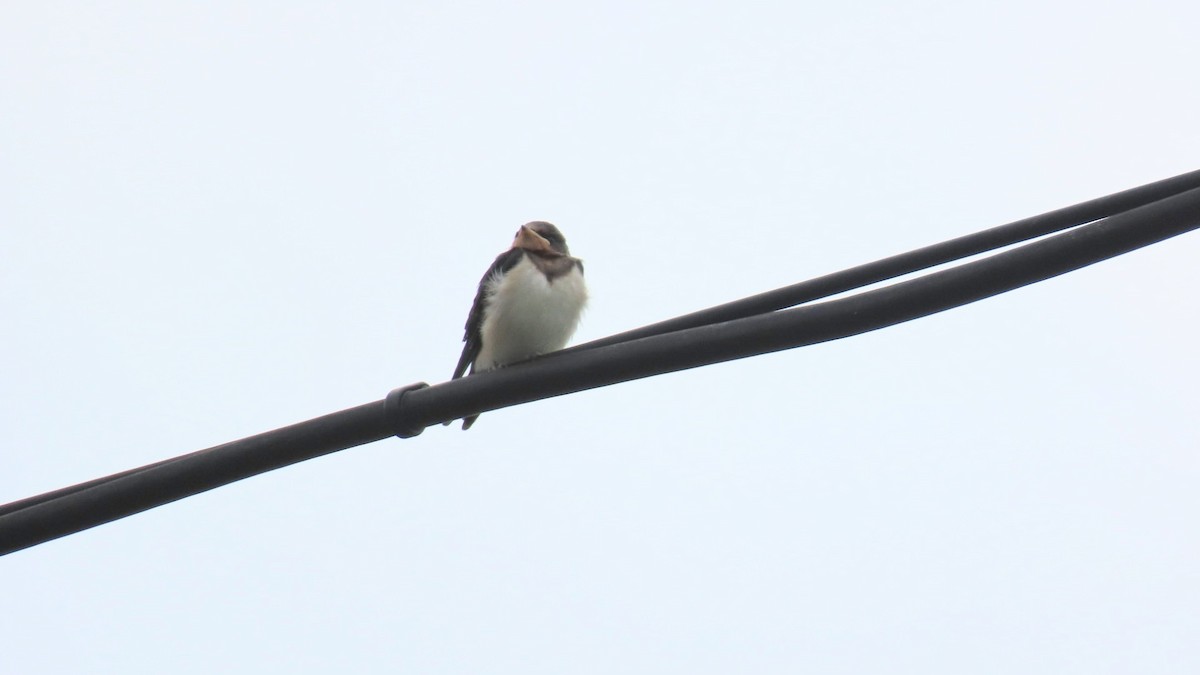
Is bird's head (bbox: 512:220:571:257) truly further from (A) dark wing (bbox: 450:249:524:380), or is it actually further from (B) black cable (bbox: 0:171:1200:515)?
(B) black cable (bbox: 0:171:1200:515)

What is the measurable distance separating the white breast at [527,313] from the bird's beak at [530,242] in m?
0.16

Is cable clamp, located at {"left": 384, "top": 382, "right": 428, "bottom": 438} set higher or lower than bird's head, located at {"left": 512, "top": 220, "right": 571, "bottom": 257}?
lower

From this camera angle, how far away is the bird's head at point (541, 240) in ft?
21.8

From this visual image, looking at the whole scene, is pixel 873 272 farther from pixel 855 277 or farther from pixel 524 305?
pixel 524 305

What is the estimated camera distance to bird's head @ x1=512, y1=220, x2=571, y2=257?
664 cm

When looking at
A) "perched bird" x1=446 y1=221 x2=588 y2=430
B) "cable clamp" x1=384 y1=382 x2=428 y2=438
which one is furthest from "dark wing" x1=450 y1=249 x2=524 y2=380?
"cable clamp" x1=384 y1=382 x2=428 y2=438

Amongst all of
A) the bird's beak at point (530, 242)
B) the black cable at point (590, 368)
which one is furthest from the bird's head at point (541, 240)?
the black cable at point (590, 368)

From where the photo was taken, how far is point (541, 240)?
664cm

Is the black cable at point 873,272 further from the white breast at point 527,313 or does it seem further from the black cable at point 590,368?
the white breast at point 527,313

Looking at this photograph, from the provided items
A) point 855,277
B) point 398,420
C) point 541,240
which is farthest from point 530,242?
point 855,277

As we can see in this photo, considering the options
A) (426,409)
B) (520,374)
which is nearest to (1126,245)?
(520,374)

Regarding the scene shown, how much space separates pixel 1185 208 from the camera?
3137 millimetres

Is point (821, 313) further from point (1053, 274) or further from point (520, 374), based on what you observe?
point (520, 374)

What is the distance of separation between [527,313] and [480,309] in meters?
0.41
